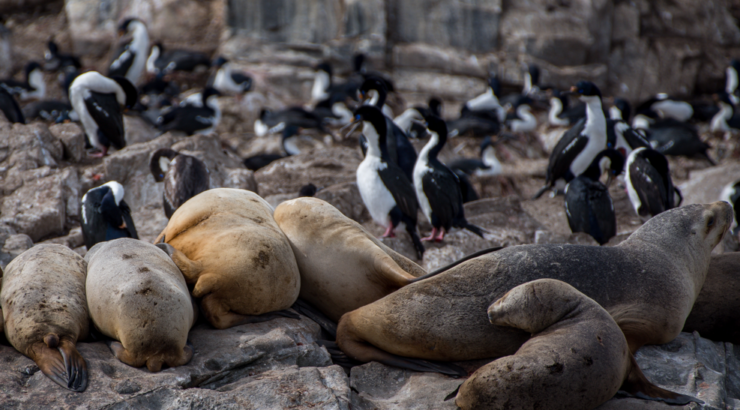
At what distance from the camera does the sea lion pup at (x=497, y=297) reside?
3.42m

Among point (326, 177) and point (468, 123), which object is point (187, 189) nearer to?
point (326, 177)

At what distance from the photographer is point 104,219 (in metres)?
5.66

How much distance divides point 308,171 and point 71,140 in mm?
3056

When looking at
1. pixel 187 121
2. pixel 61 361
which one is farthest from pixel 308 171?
pixel 61 361

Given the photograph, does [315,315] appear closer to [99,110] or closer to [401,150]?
[401,150]

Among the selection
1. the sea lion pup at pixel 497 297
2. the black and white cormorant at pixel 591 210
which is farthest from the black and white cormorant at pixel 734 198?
the sea lion pup at pixel 497 297

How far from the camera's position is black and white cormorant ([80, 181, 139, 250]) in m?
5.62

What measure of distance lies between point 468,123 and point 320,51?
526cm

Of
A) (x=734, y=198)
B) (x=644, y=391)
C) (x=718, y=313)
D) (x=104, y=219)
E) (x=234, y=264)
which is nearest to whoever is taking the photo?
(x=644, y=391)

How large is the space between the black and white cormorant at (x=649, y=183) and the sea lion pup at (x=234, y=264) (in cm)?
530

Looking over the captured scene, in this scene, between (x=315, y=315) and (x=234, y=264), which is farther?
(x=315, y=315)

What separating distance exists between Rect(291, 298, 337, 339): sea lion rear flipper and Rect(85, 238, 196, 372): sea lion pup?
2.47 feet

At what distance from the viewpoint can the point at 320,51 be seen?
17.3 meters

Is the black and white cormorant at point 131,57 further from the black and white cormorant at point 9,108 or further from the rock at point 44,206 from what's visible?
the rock at point 44,206
